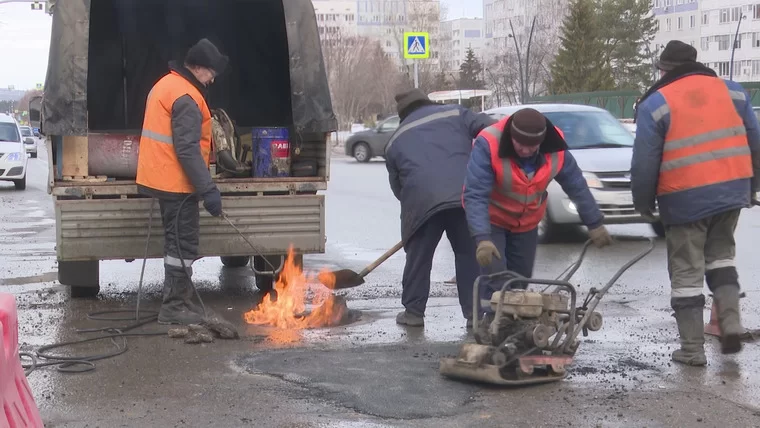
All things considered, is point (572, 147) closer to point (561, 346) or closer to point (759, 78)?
point (561, 346)

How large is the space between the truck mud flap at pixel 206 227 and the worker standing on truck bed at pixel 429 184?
1089mm

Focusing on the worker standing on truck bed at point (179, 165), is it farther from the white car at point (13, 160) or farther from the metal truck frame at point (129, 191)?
the white car at point (13, 160)

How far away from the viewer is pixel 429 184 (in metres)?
7.51

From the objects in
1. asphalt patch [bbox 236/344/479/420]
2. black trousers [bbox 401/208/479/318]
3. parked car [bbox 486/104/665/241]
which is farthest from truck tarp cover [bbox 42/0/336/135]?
asphalt patch [bbox 236/344/479/420]

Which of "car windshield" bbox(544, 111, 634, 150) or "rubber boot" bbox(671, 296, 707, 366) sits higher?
"car windshield" bbox(544, 111, 634, 150)

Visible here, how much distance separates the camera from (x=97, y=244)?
27.3ft

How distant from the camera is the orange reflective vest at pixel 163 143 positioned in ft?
25.1

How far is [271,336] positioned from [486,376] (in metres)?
2.10

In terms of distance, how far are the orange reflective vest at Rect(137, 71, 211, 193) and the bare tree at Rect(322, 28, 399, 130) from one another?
62.7m

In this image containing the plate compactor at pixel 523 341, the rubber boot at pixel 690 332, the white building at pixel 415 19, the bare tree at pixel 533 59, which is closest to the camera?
the plate compactor at pixel 523 341

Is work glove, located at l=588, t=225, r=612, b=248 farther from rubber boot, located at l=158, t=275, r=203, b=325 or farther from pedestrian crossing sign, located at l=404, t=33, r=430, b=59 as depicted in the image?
pedestrian crossing sign, located at l=404, t=33, r=430, b=59

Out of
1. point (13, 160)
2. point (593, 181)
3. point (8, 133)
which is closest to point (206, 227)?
point (593, 181)

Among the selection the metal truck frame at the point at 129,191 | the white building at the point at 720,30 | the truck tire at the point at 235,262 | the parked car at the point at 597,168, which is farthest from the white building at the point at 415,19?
the metal truck frame at the point at 129,191

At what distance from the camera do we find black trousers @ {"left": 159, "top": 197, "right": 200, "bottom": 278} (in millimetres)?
7734
